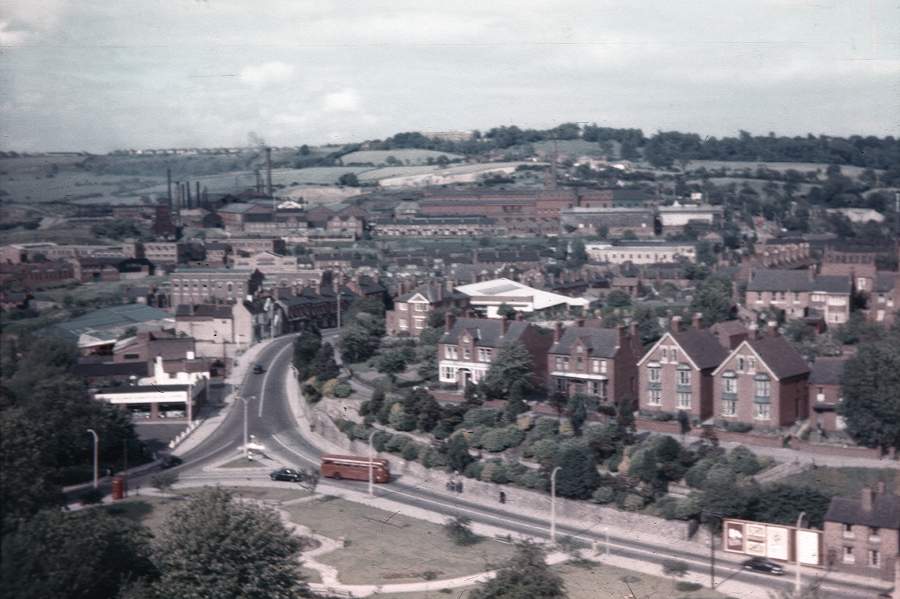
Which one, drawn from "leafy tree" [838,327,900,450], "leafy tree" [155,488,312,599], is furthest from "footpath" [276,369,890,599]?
"leafy tree" [838,327,900,450]

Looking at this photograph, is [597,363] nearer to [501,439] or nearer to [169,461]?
[501,439]

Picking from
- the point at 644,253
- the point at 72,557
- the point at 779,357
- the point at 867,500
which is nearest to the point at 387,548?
the point at 72,557

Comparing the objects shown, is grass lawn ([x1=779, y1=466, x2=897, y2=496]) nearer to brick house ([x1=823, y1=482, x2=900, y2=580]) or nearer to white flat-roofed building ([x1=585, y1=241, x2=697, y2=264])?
brick house ([x1=823, y1=482, x2=900, y2=580])

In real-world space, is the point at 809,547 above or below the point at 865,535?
Result: below

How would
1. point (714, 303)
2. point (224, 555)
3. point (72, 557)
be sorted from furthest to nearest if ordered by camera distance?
point (714, 303), point (224, 555), point (72, 557)

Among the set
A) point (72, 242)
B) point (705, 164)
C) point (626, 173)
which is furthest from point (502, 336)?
point (705, 164)

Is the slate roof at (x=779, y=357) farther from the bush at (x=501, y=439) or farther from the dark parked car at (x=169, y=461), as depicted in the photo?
the dark parked car at (x=169, y=461)

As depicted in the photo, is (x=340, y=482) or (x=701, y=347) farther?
(x=701, y=347)
